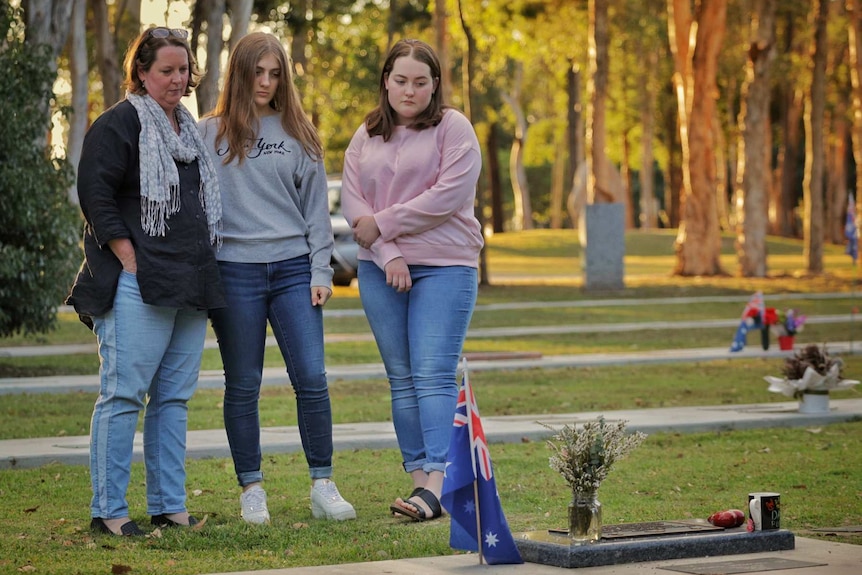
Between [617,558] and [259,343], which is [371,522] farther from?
[617,558]

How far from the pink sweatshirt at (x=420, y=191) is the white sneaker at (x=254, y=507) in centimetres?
124

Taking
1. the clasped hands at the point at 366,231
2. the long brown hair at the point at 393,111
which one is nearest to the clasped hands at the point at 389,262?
the clasped hands at the point at 366,231

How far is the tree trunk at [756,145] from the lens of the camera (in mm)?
34250

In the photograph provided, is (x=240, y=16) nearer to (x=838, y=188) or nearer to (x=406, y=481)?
(x=406, y=481)

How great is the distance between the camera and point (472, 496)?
579 cm

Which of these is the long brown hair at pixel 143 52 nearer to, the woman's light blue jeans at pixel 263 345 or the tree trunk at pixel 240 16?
the woman's light blue jeans at pixel 263 345

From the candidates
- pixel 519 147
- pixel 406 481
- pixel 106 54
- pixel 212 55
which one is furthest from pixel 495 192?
pixel 406 481

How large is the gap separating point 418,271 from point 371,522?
122cm

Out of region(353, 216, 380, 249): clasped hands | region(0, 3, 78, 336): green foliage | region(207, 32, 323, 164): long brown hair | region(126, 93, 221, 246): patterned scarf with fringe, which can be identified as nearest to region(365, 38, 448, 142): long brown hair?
region(207, 32, 323, 164): long brown hair

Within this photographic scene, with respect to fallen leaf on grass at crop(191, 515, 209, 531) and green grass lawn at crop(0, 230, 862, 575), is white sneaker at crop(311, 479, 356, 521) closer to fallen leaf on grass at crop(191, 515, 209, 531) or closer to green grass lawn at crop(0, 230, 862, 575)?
green grass lawn at crop(0, 230, 862, 575)

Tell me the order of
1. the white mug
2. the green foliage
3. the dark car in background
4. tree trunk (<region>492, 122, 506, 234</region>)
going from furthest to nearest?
tree trunk (<region>492, 122, 506, 234</region>) → the dark car in background → the green foliage → the white mug

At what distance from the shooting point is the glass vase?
18.9ft

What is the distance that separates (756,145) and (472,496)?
A: 3024cm

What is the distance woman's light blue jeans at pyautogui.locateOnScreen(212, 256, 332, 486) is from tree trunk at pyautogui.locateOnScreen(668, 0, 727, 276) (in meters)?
28.6
